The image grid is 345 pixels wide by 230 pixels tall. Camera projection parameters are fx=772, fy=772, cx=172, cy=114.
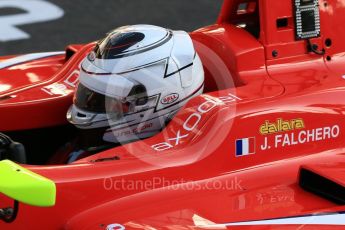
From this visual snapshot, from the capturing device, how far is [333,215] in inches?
122

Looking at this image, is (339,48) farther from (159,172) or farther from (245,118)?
(159,172)

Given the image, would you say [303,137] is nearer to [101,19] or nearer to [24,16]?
[101,19]

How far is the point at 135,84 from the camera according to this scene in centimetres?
339

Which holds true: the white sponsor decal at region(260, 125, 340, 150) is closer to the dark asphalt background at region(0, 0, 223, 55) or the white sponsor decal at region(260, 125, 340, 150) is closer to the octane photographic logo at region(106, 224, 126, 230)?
the octane photographic logo at region(106, 224, 126, 230)

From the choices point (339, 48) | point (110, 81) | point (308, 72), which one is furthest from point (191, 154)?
point (339, 48)

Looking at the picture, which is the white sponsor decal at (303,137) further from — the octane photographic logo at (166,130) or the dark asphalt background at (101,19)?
the dark asphalt background at (101,19)

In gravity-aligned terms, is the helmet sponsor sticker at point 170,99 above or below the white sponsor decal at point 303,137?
above

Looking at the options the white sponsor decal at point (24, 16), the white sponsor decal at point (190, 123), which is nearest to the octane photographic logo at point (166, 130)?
the white sponsor decal at point (190, 123)

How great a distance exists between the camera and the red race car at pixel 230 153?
3.08 m

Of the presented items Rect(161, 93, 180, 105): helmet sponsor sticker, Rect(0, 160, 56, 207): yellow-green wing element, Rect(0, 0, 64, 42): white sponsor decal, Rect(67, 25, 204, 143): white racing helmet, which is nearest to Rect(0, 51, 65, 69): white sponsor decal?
Rect(67, 25, 204, 143): white racing helmet

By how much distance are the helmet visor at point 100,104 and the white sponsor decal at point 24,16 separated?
334 centimetres

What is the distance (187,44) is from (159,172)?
69 cm

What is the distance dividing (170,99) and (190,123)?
0.54ft

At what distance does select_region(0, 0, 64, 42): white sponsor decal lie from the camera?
676 centimetres
